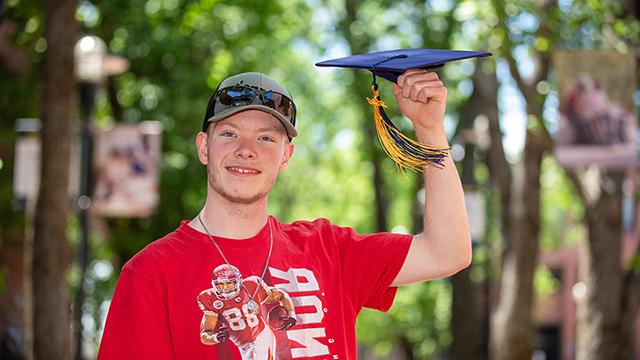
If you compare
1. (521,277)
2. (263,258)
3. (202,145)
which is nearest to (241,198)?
(263,258)

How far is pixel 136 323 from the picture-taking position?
3.33 meters

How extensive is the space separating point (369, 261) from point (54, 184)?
290 inches

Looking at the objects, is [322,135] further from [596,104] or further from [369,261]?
[369,261]

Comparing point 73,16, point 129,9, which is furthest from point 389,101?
point 73,16

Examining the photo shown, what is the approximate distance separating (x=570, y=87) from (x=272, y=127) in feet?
30.1

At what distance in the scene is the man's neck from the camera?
3.62 metres

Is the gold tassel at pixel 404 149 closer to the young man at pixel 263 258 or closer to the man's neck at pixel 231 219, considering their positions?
the young man at pixel 263 258

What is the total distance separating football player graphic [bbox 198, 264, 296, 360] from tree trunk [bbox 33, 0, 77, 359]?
755 centimetres

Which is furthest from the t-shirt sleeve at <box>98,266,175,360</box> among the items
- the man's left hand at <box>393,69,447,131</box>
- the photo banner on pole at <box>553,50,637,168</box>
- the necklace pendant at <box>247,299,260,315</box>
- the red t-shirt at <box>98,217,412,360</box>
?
the photo banner on pole at <box>553,50,637,168</box>

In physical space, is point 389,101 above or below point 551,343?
above

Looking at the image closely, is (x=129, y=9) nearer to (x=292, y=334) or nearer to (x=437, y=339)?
(x=292, y=334)

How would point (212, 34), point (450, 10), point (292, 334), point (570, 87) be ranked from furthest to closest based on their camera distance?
point (212, 34), point (450, 10), point (570, 87), point (292, 334)

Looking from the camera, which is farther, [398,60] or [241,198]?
[398,60]

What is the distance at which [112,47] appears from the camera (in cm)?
1902
